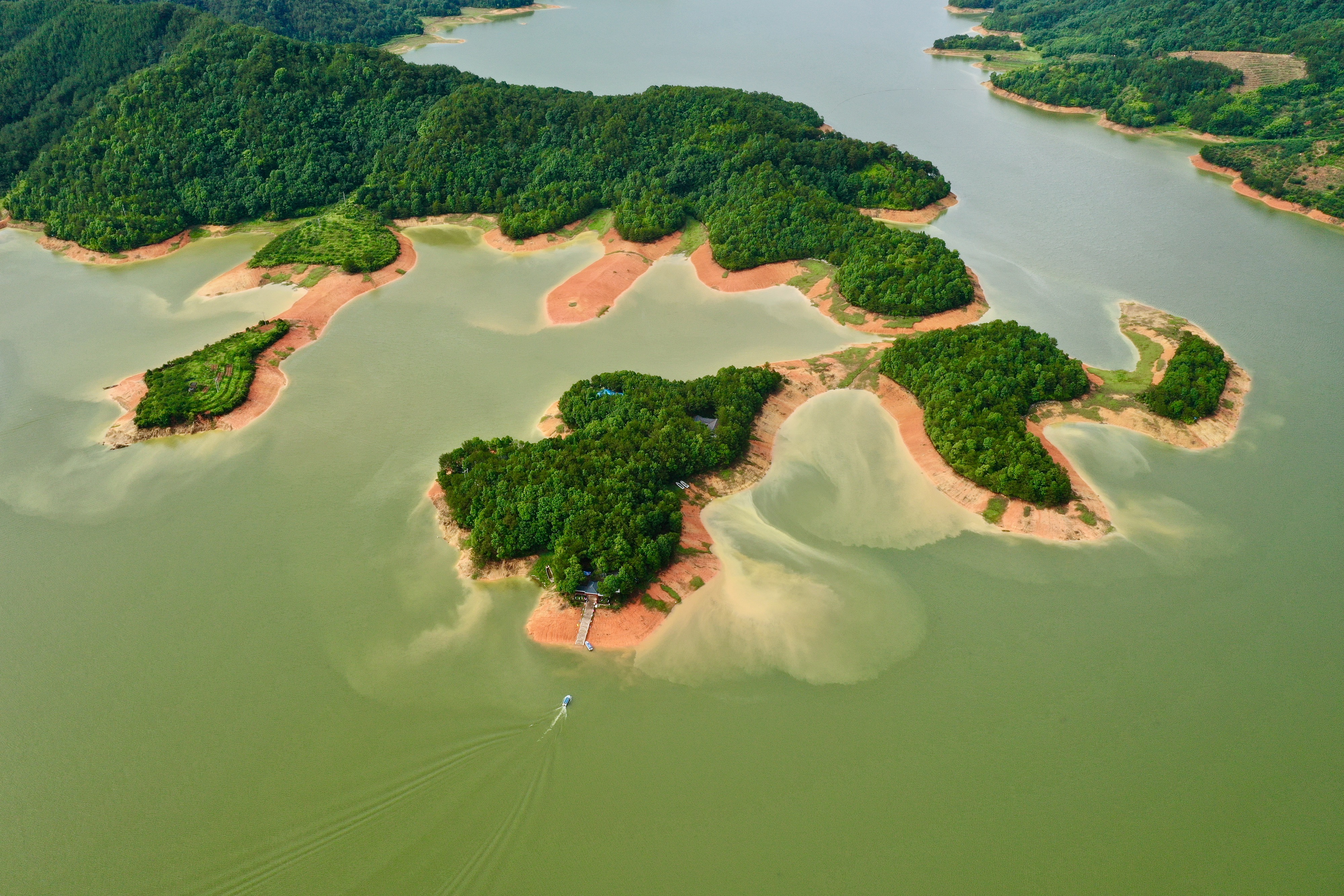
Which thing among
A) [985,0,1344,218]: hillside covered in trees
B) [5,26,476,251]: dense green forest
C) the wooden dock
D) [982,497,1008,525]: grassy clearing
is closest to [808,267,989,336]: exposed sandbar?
[982,497,1008,525]: grassy clearing

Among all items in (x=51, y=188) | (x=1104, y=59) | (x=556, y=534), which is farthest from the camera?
(x=1104, y=59)

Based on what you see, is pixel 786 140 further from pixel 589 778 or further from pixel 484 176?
pixel 589 778

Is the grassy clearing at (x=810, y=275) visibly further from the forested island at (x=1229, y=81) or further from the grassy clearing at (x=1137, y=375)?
the forested island at (x=1229, y=81)

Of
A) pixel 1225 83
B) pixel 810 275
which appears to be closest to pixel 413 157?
pixel 810 275

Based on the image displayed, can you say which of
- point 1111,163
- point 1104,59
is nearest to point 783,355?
point 1111,163

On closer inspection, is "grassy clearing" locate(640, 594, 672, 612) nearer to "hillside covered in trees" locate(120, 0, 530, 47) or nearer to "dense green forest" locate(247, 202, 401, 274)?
"dense green forest" locate(247, 202, 401, 274)

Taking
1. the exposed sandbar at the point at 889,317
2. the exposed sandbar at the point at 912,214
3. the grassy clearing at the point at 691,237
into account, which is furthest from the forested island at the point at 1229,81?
the grassy clearing at the point at 691,237

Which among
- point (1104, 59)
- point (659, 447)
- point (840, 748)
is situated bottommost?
point (840, 748)
